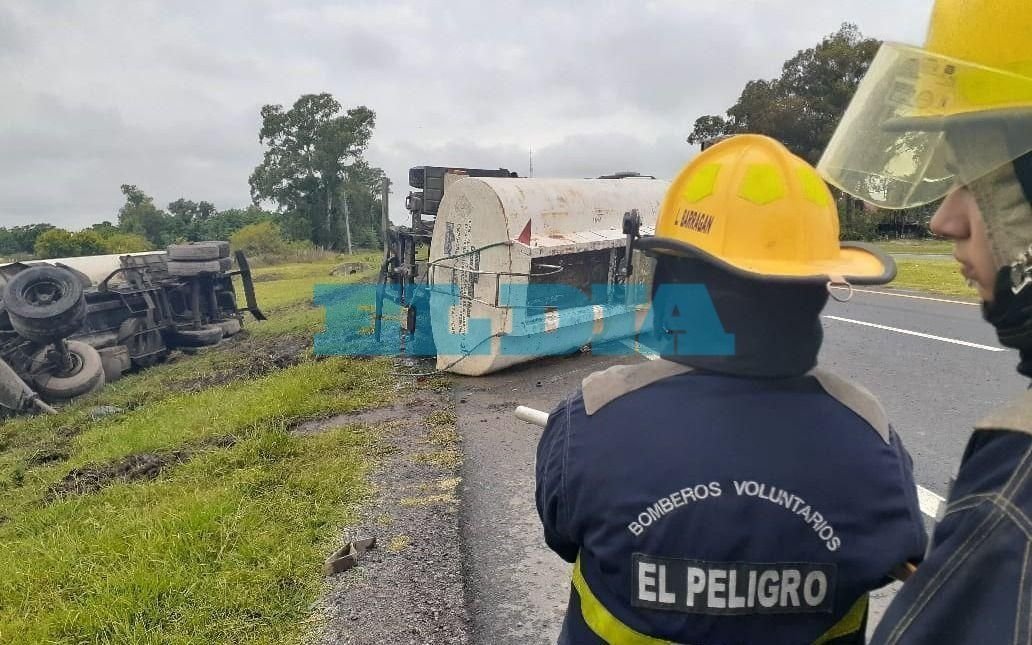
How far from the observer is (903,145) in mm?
1138

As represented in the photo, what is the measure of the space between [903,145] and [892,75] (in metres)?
0.11

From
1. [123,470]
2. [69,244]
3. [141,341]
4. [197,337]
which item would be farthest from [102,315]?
[69,244]

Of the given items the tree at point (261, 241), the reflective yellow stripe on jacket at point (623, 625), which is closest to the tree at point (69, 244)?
the tree at point (261, 241)

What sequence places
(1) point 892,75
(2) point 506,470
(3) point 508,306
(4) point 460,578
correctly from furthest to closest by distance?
(3) point 508,306
(2) point 506,470
(4) point 460,578
(1) point 892,75

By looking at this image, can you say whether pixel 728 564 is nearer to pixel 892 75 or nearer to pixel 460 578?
pixel 892 75

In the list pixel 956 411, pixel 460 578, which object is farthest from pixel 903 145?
pixel 956 411

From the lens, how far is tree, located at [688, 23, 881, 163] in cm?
3066

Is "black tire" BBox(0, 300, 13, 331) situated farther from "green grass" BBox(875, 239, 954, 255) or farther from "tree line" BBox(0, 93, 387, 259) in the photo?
"tree line" BBox(0, 93, 387, 259)

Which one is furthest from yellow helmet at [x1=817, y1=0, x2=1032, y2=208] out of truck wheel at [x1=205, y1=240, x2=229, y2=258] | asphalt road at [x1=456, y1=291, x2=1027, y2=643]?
truck wheel at [x1=205, y1=240, x2=229, y2=258]

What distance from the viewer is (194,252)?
12.6 meters

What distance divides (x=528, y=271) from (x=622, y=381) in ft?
17.9

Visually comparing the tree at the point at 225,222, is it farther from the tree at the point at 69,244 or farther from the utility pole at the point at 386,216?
the utility pole at the point at 386,216

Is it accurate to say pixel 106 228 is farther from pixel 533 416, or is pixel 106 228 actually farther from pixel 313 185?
pixel 533 416

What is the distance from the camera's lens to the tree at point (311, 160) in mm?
53594
